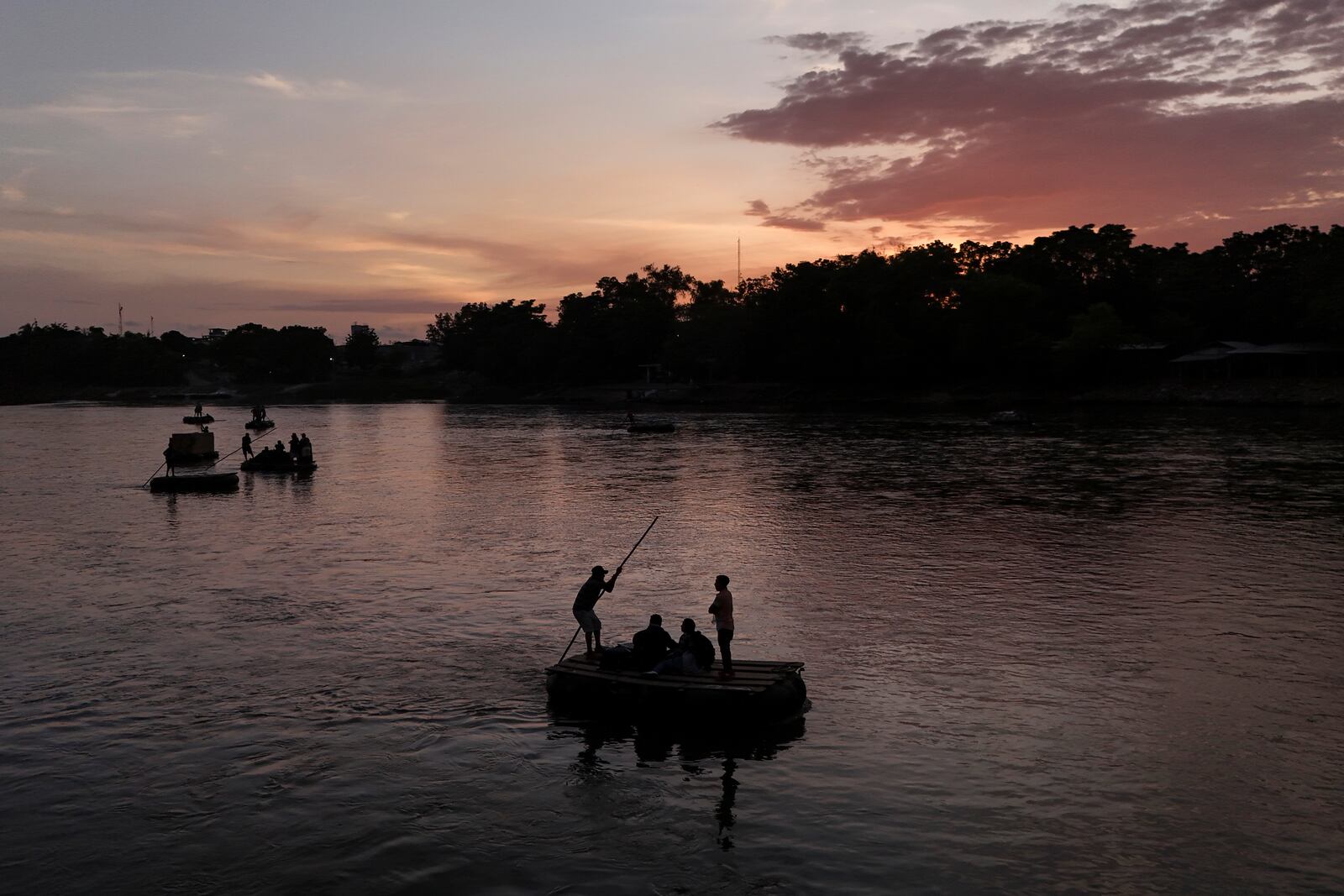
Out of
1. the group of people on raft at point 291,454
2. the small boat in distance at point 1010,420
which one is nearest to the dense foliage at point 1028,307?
the small boat in distance at point 1010,420

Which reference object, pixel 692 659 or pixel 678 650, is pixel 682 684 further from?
pixel 678 650

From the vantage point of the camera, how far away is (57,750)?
17.2 meters

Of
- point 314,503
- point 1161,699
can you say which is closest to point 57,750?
point 1161,699

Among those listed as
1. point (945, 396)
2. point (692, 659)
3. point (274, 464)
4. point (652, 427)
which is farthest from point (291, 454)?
point (945, 396)

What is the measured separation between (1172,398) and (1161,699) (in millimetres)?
112031

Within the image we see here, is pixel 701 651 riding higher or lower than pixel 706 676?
higher

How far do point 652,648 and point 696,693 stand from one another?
145 centimetres

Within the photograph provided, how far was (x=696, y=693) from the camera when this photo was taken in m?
17.2

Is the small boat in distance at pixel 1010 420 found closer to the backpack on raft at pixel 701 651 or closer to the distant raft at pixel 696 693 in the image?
the distant raft at pixel 696 693

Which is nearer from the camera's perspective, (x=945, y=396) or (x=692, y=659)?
(x=692, y=659)

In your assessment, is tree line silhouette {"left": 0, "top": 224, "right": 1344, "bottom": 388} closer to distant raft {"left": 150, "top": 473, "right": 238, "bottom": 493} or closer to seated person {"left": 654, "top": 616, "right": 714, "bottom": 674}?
distant raft {"left": 150, "top": 473, "right": 238, "bottom": 493}

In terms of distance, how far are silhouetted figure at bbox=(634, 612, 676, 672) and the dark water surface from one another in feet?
4.46

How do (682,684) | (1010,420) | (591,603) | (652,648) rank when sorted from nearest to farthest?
1. (682,684)
2. (652,648)
3. (591,603)
4. (1010,420)

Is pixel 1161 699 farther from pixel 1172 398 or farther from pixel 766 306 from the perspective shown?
pixel 766 306
